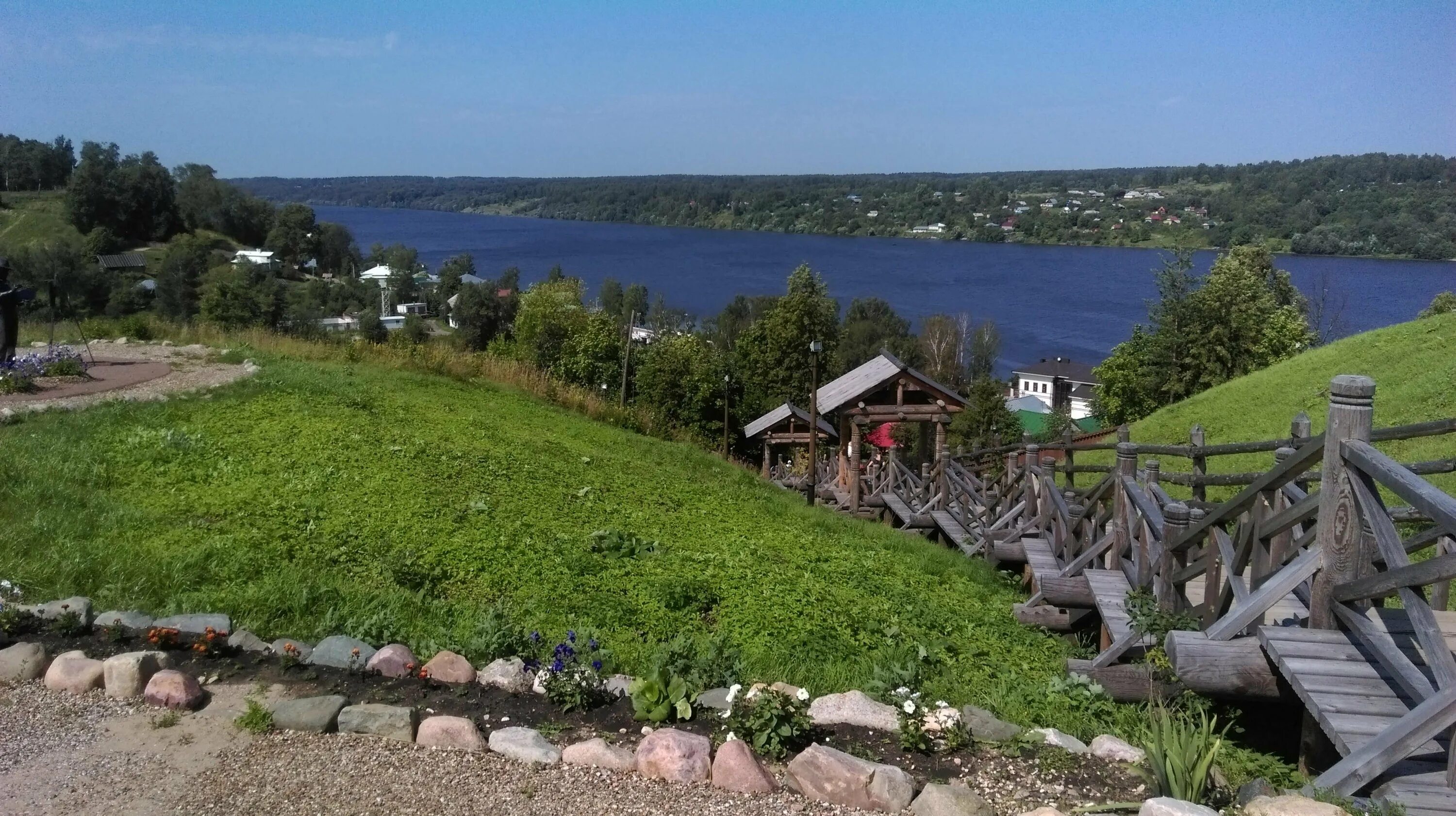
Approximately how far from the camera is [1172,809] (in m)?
3.51

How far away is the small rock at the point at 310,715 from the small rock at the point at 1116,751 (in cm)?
338

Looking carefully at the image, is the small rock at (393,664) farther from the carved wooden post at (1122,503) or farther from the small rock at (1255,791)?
the carved wooden post at (1122,503)

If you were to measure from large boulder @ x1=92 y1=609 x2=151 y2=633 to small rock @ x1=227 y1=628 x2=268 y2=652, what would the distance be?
1.58 ft

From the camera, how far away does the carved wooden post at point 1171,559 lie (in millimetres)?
5348

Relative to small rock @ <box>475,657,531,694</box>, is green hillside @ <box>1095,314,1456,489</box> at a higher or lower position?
lower

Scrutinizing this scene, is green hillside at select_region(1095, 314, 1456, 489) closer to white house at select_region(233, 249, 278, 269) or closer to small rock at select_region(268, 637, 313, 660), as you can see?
small rock at select_region(268, 637, 313, 660)

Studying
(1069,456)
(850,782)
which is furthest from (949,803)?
(1069,456)

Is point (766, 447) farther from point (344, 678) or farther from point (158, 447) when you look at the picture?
point (344, 678)

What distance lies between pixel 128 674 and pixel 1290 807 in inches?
196

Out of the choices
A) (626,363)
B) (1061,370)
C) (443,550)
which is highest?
(443,550)

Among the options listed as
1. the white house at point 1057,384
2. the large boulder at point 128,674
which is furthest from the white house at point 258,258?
the large boulder at point 128,674

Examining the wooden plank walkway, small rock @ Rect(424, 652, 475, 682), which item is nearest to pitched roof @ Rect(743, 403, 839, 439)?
small rock @ Rect(424, 652, 475, 682)

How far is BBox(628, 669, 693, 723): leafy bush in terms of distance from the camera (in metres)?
4.56

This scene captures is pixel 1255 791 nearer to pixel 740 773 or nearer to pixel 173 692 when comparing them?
pixel 740 773
